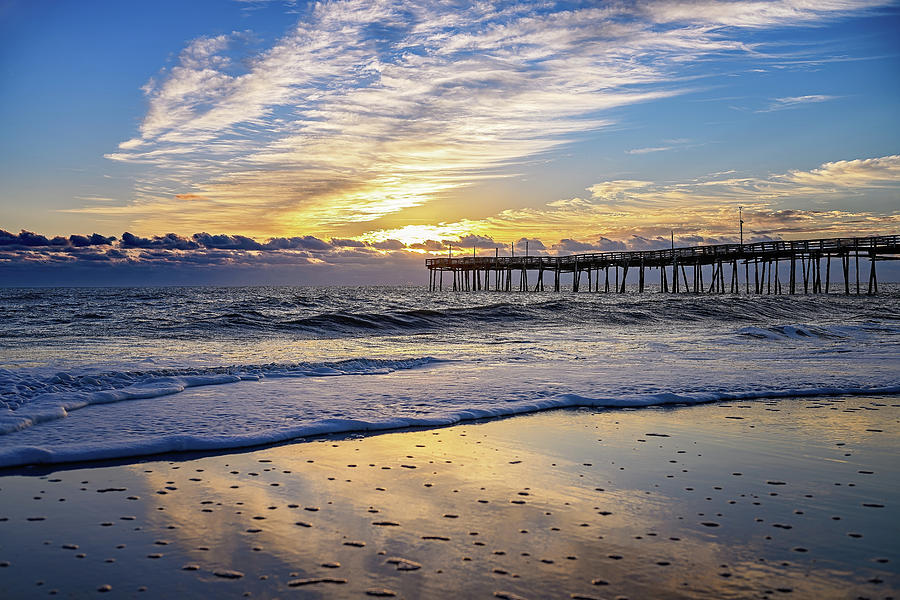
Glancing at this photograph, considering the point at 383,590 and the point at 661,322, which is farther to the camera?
the point at 661,322

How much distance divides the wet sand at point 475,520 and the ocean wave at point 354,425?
0.31 meters

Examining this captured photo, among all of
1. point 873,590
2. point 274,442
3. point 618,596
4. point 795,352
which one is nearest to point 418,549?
point 618,596

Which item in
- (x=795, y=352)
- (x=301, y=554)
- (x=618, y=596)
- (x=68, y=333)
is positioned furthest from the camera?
(x=68, y=333)

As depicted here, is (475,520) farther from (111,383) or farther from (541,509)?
(111,383)

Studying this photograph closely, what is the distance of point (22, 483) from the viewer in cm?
514

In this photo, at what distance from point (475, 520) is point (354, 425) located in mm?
3307

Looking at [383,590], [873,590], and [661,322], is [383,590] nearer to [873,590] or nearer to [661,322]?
[873,590]

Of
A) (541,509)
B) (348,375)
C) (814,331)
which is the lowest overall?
(814,331)

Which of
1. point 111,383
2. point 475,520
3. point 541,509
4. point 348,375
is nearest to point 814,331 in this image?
point 348,375

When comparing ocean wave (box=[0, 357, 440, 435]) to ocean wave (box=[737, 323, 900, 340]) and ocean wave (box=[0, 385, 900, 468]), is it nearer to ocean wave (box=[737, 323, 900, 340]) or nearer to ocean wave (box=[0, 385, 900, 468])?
ocean wave (box=[0, 385, 900, 468])

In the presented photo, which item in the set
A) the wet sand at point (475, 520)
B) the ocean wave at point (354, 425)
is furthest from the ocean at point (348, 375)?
the wet sand at point (475, 520)

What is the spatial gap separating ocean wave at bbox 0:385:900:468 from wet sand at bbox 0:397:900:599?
31 centimetres

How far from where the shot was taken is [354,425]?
730 centimetres

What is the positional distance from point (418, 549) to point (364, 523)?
0.56 metres
